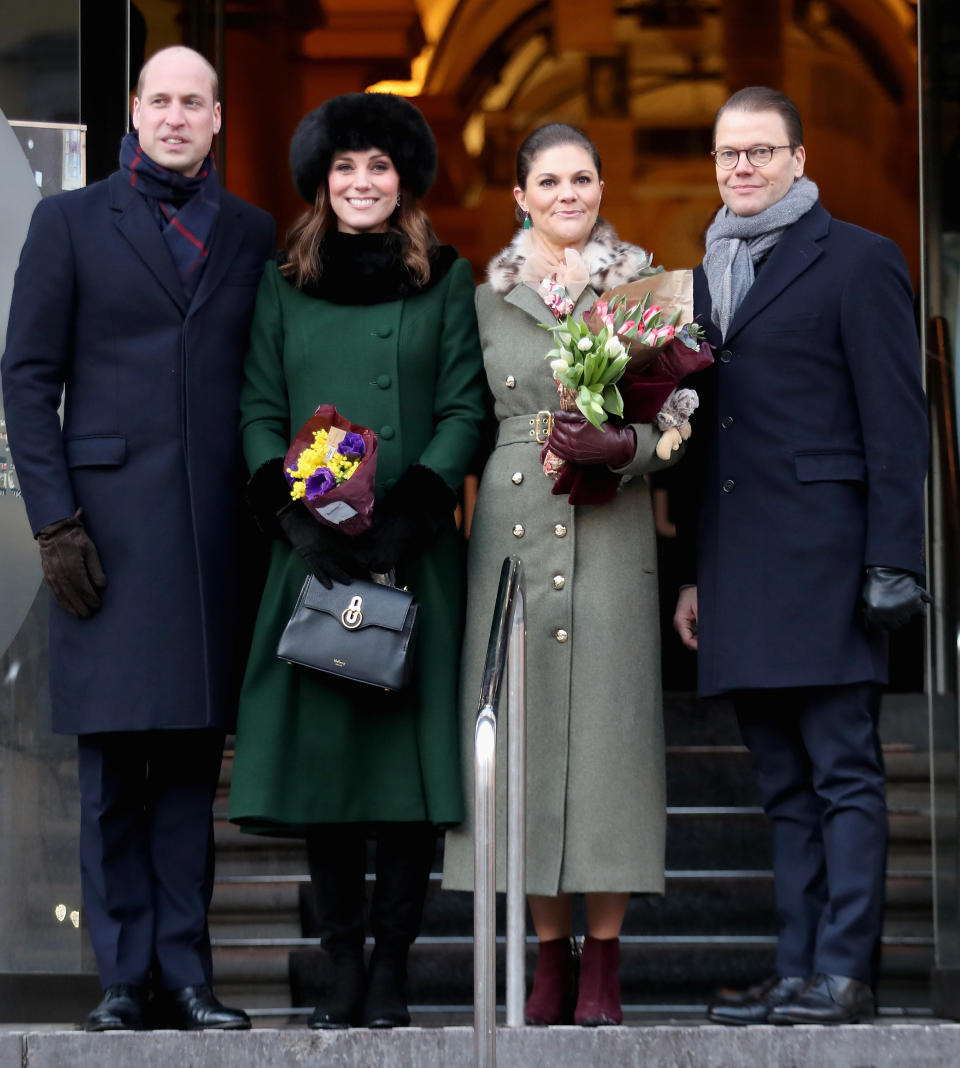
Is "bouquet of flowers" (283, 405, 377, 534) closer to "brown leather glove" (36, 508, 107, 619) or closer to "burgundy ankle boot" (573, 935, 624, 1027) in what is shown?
"brown leather glove" (36, 508, 107, 619)

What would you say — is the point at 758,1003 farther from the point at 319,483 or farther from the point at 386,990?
the point at 319,483

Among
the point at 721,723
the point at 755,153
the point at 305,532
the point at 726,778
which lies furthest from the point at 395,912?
the point at 721,723

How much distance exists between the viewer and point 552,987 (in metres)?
4.51

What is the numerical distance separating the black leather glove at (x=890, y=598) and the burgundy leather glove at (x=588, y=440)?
2.00 feet

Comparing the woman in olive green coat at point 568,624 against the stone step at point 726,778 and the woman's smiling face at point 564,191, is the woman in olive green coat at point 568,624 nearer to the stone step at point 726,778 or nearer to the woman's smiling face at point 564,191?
the woman's smiling face at point 564,191

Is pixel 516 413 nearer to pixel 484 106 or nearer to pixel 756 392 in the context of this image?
pixel 756 392

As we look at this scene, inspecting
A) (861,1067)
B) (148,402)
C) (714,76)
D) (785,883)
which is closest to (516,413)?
(148,402)

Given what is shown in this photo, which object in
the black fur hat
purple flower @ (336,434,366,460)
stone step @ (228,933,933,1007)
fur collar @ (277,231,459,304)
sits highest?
the black fur hat

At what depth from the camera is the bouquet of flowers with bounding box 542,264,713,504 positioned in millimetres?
4203

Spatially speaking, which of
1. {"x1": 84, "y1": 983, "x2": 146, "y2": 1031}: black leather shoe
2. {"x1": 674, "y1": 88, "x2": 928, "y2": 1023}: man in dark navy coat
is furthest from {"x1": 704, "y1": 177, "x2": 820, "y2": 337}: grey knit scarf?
{"x1": 84, "y1": 983, "x2": 146, "y2": 1031}: black leather shoe

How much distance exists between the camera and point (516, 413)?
4645 millimetres

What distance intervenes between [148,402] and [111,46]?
1433 mm

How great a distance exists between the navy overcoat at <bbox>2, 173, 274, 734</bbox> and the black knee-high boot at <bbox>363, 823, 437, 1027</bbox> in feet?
1.65

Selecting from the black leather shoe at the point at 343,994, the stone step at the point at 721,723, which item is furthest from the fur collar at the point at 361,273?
the stone step at the point at 721,723
